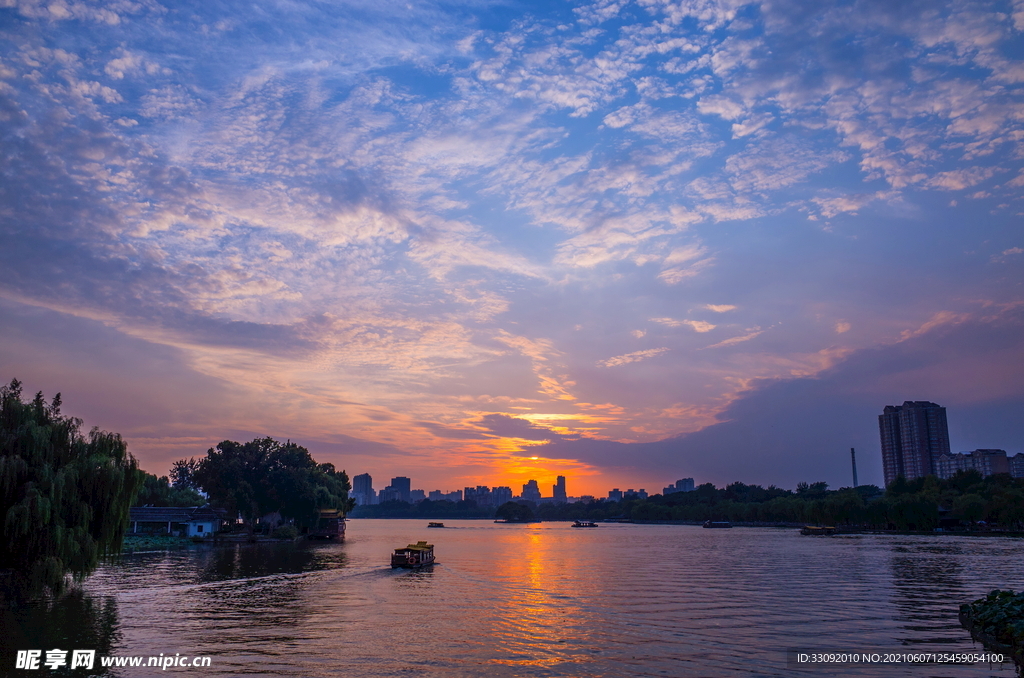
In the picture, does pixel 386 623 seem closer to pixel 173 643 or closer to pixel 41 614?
pixel 173 643

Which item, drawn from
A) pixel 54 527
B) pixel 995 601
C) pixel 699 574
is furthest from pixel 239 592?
pixel 995 601

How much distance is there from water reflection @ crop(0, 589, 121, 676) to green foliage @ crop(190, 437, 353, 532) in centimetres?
7542

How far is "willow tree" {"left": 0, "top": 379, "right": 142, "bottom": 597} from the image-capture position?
3164 cm

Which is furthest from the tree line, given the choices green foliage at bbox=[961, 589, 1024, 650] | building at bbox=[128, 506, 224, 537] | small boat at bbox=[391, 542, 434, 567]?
building at bbox=[128, 506, 224, 537]

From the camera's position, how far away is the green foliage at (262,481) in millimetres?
111875

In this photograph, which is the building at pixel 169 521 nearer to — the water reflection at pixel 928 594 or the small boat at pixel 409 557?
the small boat at pixel 409 557

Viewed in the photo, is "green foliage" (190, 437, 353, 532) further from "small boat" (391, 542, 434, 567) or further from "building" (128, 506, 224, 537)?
"small boat" (391, 542, 434, 567)

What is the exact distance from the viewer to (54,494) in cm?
3272

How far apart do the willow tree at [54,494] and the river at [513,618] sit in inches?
115

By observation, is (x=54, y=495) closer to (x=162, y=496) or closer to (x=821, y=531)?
(x=162, y=496)

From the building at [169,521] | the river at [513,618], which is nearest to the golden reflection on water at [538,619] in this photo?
the river at [513,618]

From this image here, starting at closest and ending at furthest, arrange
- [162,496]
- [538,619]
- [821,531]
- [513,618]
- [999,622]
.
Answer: [999,622]
[538,619]
[513,618]
[162,496]
[821,531]

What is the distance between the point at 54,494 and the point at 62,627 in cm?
660

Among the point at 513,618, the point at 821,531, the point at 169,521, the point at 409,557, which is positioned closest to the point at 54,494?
the point at 513,618
